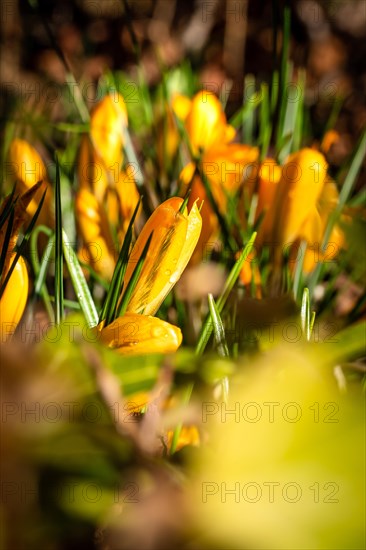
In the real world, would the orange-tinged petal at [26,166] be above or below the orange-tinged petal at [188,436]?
above

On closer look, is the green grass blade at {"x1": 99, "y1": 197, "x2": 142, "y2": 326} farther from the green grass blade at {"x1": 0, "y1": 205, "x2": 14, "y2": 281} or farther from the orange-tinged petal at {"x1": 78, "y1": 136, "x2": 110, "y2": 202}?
the orange-tinged petal at {"x1": 78, "y1": 136, "x2": 110, "y2": 202}

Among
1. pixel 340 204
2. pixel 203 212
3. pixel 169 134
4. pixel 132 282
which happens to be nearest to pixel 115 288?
pixel 132 282

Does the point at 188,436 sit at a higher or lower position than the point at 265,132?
lower

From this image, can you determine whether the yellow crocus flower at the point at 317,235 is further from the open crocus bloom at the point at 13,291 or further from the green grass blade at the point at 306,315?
the open crocus bloom at the point at 13,291

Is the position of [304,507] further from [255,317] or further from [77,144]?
[77,144]

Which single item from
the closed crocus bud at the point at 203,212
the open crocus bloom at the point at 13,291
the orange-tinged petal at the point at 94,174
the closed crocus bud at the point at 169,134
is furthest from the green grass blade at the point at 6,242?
the closed crocus bud at the point at 169,134

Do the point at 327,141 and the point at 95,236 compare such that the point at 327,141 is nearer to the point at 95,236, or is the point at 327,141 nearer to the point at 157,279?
the point at 95,236

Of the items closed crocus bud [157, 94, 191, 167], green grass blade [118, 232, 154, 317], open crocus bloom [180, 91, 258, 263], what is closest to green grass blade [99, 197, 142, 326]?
green grass blade [118, 232, 154, 317]
